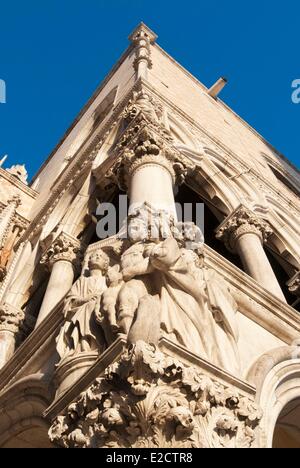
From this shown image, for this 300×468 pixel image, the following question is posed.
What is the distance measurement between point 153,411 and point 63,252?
6.69 meters

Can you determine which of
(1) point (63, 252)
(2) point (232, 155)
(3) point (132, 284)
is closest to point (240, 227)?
(1) point (63, 252)

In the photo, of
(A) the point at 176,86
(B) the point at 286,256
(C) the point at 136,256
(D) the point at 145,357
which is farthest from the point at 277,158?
(D) the point at 145,357

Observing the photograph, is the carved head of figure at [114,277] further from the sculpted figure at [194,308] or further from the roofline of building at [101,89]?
the roofline of building at [101,89]

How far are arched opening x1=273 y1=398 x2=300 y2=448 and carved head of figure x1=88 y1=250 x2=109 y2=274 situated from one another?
2287 mm

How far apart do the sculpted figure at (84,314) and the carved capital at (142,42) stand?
30.7 ft

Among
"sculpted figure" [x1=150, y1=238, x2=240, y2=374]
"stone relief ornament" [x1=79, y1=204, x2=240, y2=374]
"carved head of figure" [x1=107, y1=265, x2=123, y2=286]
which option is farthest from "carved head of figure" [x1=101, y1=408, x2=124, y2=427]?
"carved head of figure" [x1=107, y1=265, x2=123, y2=286]

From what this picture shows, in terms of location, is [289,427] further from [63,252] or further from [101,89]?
[101,89]

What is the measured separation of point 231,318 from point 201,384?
4.13 feet

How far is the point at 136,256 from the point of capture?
513 centimetres

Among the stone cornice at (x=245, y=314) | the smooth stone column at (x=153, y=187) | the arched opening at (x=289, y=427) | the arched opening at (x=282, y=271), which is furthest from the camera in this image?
the arched opening at (x=282, y=271)

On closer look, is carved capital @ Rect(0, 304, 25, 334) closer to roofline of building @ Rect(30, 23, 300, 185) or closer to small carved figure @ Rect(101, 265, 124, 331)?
small carved figure @ Rect(101, 265, 124, 331)

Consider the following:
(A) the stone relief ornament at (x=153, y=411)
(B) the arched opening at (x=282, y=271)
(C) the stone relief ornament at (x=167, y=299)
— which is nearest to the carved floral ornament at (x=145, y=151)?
(C) the stone relief ornament at (x=167, y=299)

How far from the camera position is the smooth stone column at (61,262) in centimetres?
919

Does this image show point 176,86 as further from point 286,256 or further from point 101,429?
point 101,429
